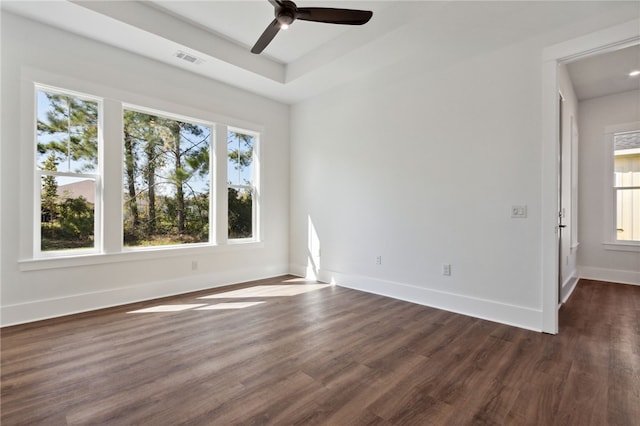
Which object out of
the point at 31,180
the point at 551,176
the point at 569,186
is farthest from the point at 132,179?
the point at 569,186

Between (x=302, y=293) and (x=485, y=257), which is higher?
(x=485, y=257)

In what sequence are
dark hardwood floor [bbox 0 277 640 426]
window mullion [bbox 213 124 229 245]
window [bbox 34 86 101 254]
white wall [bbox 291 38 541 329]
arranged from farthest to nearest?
window mullion [bbox 213 124 229 245]
window [bbox 34 86 101 254]
white wall [bbox 291 38 541 329]
dark hardwood floor [bbox 0 277 640 426]

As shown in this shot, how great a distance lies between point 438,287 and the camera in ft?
11.9

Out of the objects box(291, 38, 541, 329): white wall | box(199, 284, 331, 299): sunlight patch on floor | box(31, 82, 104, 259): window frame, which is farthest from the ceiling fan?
box(199, 284, 331, 299): sunlight patch on floor

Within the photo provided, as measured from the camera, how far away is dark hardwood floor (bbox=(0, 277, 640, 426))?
67.0 inches

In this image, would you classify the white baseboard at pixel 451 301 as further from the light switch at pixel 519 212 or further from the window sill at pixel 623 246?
the window sill at pixel 623 246

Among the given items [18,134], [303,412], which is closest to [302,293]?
[303,412]

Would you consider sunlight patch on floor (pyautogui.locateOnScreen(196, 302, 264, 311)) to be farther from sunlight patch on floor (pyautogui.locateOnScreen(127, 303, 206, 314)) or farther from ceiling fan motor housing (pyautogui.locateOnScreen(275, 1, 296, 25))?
ceiling fan motor housing (pyautogui.locateOnScreen(275, 1, 296, 25))

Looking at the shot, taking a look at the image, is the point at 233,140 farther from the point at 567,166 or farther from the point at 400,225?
the point at 567,166

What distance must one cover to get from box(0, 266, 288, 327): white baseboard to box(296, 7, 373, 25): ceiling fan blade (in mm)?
3530

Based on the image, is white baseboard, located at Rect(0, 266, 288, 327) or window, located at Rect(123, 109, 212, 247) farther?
window, located at Rect(123, 109, 212, 247)

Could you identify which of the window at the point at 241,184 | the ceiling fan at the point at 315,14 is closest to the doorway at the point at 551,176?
the ceiling fan at the point at 315,14

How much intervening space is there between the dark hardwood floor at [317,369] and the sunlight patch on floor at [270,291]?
25.3 inches

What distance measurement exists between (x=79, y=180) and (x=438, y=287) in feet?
14.2
